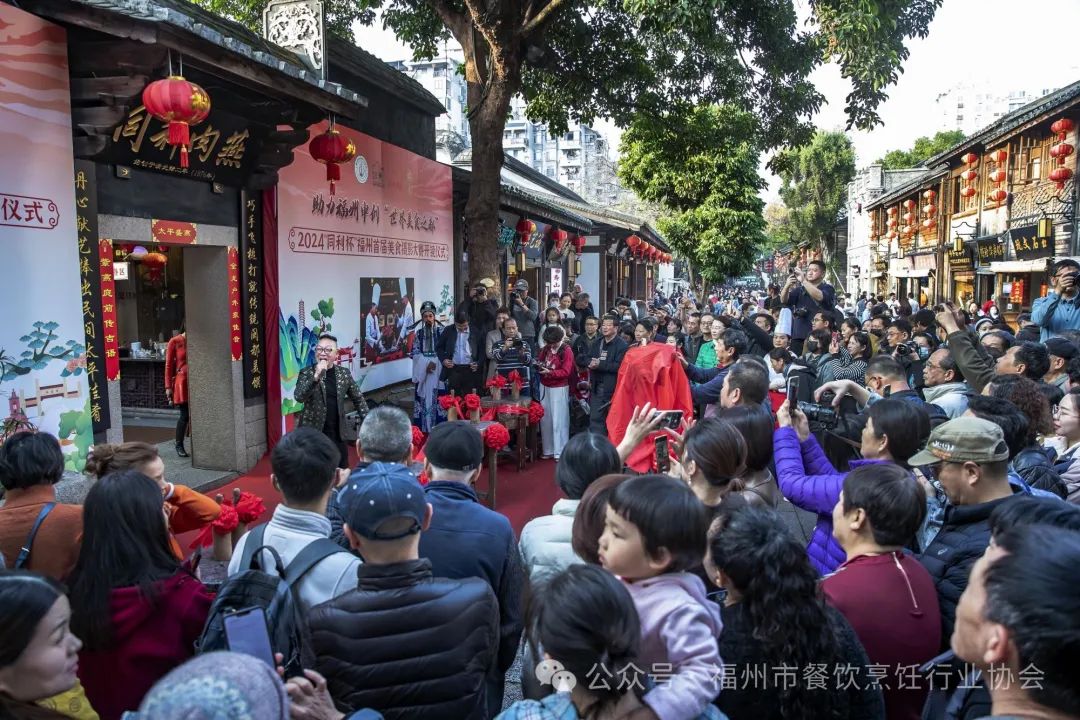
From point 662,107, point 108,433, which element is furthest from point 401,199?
point 108,433

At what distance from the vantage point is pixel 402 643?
6.65ft

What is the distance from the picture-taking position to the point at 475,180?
1015cm

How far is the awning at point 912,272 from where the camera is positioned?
26539mm

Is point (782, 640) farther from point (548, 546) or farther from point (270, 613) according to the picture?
point (270, 613)

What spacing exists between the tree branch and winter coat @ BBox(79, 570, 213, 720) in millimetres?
8334

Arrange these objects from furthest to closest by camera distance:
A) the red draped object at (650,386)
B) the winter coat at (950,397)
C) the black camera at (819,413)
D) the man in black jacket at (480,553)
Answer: the red draped object at (650,386) → the winter coat at (950,397) → the black camera at (819,413) → the man in black jacket at (480,553)

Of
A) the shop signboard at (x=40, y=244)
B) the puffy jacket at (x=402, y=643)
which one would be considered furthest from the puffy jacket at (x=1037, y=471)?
the shop signboard at (x=40, y=244)

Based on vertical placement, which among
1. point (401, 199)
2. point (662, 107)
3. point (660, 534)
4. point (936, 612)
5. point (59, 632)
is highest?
point (662, 107)

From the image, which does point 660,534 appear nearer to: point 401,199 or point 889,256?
point 401,199

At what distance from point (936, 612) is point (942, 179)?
2562 centimetres

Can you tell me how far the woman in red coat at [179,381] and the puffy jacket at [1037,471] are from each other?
7781 millimetres

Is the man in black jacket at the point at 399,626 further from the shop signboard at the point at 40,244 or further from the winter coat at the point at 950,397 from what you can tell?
the shop signboard at the point at 40,244

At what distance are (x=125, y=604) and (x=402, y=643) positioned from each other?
0.98 m

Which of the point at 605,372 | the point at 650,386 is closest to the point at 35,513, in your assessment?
the point at 650,386
